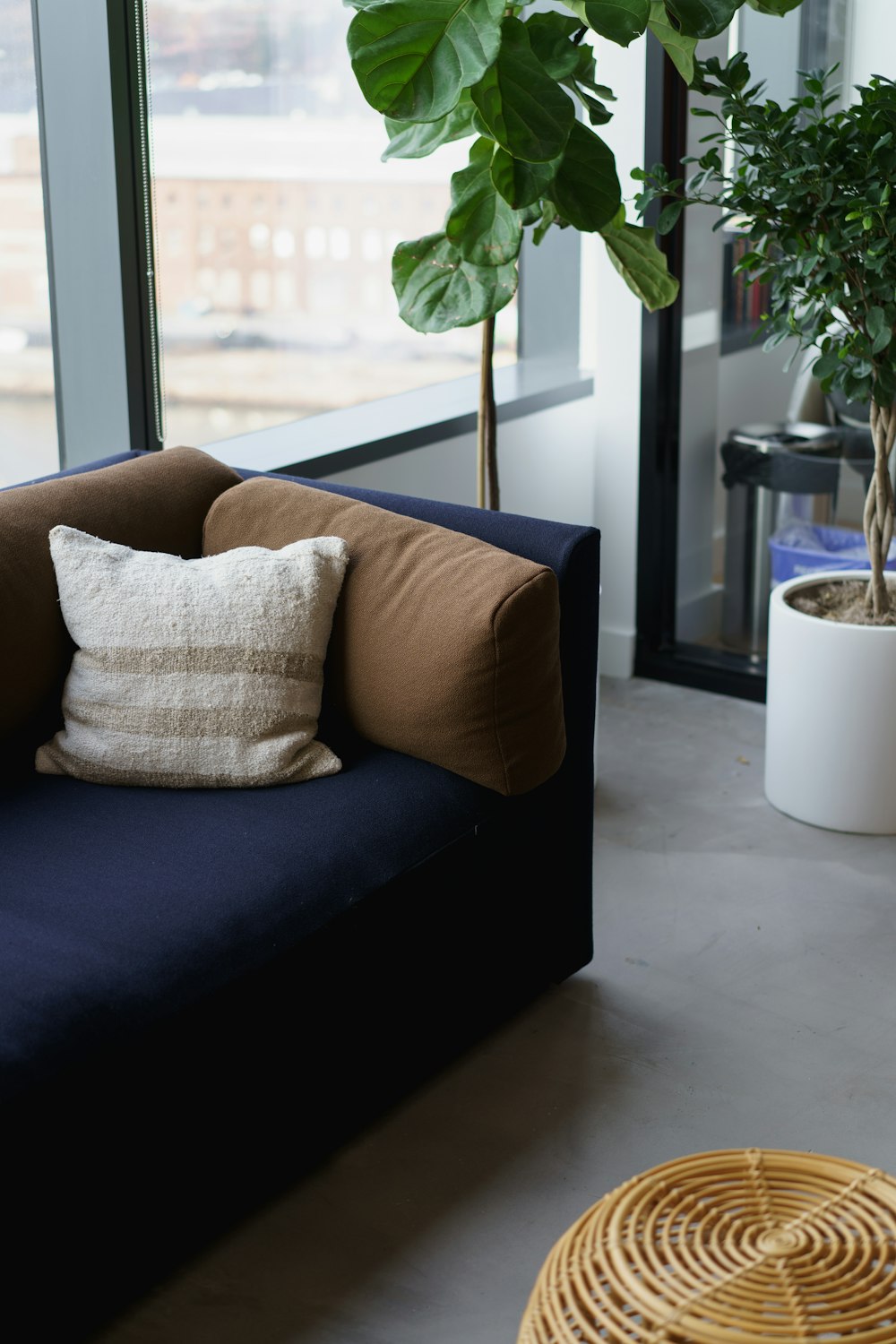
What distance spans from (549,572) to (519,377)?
6.26 feet

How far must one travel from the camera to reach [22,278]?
2951mm

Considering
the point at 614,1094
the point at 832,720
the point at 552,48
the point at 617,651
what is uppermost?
the point at 552,48

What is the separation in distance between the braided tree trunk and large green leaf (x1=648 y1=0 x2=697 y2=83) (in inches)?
28.5

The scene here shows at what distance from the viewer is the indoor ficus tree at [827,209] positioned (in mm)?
2547

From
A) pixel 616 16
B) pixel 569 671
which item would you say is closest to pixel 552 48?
pixel 616 16

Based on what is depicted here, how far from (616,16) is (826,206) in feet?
1.72

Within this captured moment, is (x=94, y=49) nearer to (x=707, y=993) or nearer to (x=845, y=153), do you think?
(x=845, y=153)

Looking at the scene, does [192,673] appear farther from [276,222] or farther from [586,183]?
[276,222]

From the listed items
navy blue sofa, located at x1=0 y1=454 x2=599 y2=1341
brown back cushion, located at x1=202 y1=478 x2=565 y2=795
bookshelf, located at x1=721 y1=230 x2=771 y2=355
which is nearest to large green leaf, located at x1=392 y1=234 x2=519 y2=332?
navy blue sofa, located at x1=0 y1=454 x2=599 y2=1341

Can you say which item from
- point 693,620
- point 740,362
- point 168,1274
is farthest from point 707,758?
point 168,1274

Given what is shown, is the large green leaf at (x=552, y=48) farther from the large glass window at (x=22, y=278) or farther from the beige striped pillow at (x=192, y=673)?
the large glass window at (x=22, y=278)

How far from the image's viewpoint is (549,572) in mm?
2119

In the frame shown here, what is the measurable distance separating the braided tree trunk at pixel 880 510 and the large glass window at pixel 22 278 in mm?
1649

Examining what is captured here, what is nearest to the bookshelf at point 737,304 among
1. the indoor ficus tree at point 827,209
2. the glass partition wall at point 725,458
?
the glass partition wall at point 725,458
